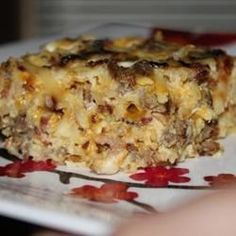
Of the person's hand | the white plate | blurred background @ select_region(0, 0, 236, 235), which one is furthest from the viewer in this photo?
blurred background @ select_region(0, 0, 236, 235)

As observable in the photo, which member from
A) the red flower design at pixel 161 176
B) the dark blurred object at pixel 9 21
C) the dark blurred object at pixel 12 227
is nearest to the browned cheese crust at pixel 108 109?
the red flower design at pixel 161 176

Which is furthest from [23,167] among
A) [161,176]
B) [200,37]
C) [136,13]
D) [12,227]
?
[136,13]

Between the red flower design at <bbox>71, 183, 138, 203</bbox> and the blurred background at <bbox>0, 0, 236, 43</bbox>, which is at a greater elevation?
the blurred background at <bbox>0, 0, 236, 43</bbox>

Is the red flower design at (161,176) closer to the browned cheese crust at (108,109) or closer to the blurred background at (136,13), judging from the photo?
the browned cheese crust at (108,109)

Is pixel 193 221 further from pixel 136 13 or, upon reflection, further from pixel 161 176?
pixel 136 13

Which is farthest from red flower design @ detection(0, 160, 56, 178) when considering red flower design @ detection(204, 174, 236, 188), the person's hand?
the person's hand

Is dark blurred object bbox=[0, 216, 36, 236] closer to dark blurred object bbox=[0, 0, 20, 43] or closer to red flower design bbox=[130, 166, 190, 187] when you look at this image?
red flower design bbox=[130, 166, 190, 187]

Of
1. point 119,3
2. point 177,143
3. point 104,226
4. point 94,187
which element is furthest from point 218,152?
point 119,3
